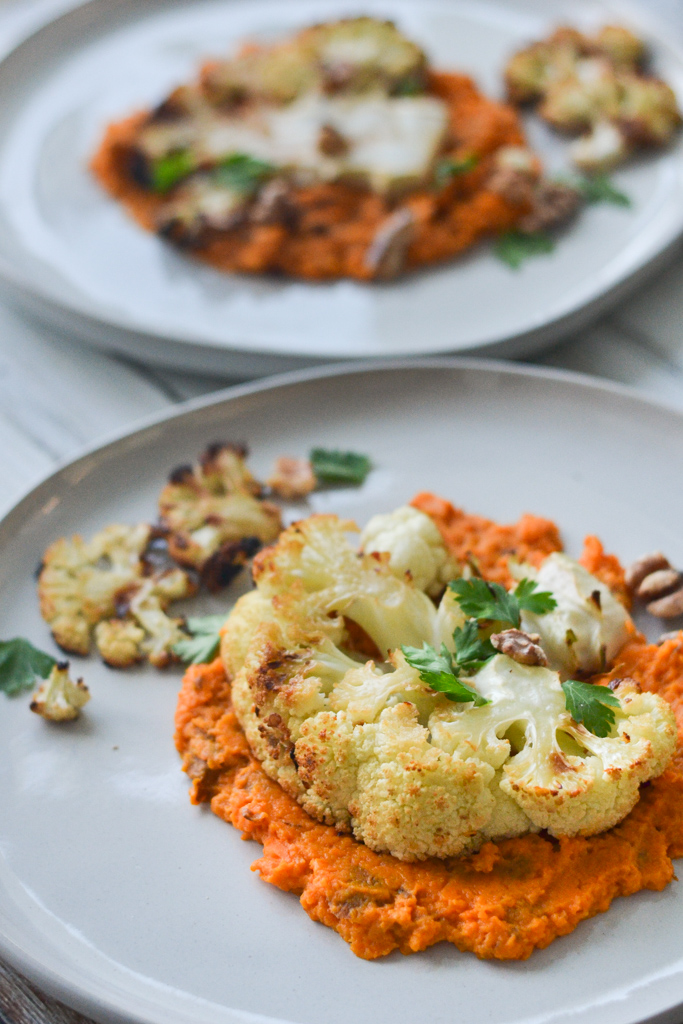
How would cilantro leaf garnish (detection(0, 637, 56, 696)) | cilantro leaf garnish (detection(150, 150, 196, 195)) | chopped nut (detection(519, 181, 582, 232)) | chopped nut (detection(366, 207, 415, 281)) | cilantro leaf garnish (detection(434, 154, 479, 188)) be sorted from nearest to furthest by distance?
cilantro leaf garnish (detection(0, 637, 56, 696)) → chopped nut (detection(366, 207, 415, 281)) → chopped nut (detection(519, 181, 582, 232)) → cilantro leaf garnish (detection(434, 154, 479, 188)) → cilantro leaf garnish (detection(150, 150, 196, 195))

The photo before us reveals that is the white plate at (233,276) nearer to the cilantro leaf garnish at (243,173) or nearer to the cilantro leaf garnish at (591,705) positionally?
the cilantro leaf garnish at (243,173)

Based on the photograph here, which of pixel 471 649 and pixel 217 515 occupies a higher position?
pixel 217 515

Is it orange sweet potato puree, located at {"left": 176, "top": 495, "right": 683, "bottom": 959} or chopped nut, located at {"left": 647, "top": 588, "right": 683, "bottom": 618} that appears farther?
chopped nut, located at {"left": 647, "top": 588, "right": 683, "bottom": 618}

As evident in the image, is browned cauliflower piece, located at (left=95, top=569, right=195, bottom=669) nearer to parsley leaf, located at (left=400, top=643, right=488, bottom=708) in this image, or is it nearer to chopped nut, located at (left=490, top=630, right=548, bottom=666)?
parsley leaf, located at (left=400, top=643, right=488, bottom=708)

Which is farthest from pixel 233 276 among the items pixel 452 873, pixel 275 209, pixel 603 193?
pixel 452 873

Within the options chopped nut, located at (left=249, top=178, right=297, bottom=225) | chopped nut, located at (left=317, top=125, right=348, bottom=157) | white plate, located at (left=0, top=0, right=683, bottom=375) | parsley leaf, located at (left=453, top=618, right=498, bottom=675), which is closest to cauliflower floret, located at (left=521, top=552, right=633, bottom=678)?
parsley leaf, located at (left=453, top=618, right=498, bottom=675)

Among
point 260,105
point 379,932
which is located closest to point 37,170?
point 260,105

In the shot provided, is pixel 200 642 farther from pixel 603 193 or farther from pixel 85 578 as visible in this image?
pixel 603 193
